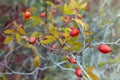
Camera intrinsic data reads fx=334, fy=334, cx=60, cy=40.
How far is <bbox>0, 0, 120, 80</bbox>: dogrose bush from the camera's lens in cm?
123

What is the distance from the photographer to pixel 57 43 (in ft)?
5.91

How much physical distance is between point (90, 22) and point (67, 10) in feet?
4.25

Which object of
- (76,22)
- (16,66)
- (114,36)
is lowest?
(16,66)

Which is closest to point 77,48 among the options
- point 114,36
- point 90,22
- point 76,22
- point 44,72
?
point 76,22

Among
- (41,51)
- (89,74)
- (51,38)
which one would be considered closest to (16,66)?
(41,51)

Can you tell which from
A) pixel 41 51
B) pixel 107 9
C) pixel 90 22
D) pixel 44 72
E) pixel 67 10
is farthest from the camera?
pixel 90 22

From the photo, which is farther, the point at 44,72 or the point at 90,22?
the point at 90,22

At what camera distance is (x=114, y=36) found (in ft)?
7.08

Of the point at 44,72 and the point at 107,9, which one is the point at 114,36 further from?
the point at 44,72

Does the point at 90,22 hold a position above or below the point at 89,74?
below

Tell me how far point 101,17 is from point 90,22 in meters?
0.27

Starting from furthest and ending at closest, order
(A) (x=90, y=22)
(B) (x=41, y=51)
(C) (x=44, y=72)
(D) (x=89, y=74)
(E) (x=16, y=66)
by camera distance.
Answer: (A) (x=90, y=22) < (E) (x=16, y=66) < (B) (x=41, y=51) < (C) (x=44, y=72) < (D) (x=89, y=74)

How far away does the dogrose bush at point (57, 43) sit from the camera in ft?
4.05

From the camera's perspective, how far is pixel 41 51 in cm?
197
